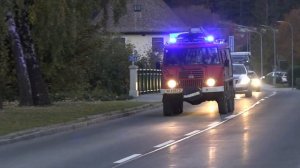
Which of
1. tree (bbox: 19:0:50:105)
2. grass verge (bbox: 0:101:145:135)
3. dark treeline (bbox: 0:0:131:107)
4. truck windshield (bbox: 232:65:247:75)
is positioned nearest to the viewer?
grass verge (bbox: 0:101:145:135)

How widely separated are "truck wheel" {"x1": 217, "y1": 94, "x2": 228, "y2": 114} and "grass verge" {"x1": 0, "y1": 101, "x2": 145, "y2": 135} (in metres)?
4.10

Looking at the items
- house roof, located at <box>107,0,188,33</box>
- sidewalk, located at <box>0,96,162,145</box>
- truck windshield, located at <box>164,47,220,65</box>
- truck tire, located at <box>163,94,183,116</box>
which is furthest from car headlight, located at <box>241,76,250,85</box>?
house roof, located at <box>107,0,188,33</box>

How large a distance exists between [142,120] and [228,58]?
172 inches

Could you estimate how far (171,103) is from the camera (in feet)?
78.5

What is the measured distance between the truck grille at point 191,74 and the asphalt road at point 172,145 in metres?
1.54

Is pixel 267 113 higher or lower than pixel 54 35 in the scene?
lower

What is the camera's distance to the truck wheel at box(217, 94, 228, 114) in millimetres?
23453

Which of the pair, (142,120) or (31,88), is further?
(31,88)

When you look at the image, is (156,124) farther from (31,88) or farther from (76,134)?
(31,88)

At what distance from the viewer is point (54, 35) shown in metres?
23.0

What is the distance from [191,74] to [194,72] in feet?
0.42

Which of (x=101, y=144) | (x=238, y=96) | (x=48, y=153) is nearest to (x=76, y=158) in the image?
(x=48, y=153)

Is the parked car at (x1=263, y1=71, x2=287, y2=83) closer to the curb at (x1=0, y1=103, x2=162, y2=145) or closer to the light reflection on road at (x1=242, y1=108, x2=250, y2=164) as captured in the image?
the curb at (x1=0, y1=103, x2=162, y2=145)

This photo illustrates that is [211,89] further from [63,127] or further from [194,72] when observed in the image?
[63,127]
